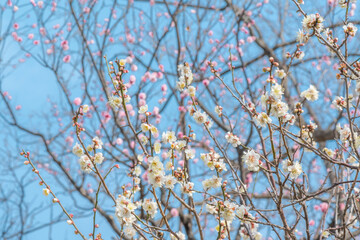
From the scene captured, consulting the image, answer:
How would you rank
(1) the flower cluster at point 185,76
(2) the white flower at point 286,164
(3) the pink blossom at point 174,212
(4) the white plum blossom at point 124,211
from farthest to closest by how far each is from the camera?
(3) the pink blossom at point 174,212 < (1) the flower cluster at point 185,76 < (2) the white flower at point 286,164 < (4) the white plum blossom at point 124,211

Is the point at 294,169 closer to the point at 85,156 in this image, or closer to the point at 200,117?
the point at 200,117

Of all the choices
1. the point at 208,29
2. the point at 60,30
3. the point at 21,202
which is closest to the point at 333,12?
the point at 208,29

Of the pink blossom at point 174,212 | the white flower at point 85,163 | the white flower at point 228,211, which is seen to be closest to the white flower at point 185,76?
the white flower at point 85,163

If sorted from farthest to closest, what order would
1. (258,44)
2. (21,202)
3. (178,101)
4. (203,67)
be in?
(258,44) < (203,67) < (21,202) < (178,101)

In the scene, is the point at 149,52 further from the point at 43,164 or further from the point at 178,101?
the point at 43,164

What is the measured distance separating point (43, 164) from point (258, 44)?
16.8 feet

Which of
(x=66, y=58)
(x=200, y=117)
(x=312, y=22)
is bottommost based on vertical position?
(x=200, y=117)

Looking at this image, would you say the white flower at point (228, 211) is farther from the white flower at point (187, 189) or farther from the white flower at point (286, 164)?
the white flower at point (286, 164)

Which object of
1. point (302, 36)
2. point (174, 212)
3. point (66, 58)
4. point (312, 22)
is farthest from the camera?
point (66, 58)

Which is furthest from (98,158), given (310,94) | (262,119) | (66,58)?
(66,58)

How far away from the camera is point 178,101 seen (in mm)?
5902

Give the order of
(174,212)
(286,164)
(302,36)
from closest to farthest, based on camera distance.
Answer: (286,164) → (302,36) → (174,212)

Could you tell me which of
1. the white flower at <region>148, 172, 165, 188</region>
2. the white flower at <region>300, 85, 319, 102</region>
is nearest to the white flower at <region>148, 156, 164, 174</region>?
the white flower at <region>148, 172, 165, 188</region>

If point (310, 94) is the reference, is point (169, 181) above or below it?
below
